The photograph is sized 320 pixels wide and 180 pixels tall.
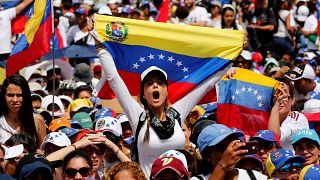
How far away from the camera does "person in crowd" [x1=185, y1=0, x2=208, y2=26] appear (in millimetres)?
21212

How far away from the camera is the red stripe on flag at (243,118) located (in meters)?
11.9

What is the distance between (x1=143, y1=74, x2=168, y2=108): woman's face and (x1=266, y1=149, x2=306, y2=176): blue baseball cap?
1.09 meters

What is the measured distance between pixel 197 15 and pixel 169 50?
34.7ft

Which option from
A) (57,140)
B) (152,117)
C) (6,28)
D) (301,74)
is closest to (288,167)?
(152,117)

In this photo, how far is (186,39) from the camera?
451 inches

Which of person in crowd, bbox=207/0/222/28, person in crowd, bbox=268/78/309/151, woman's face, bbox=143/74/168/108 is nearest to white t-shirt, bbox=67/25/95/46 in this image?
person in crowd, bbox=207/0/222/28

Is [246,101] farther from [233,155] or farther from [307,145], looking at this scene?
[233,155]

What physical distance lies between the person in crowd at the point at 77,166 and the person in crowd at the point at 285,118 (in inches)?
108

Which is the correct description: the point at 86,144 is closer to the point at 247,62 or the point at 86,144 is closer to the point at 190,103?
the point at 190,103

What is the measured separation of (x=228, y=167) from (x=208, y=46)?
329cm

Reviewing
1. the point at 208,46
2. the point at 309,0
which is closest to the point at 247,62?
the point at 208,46

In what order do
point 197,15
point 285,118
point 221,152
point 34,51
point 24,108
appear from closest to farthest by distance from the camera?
1. point 221,152
2. point 24,108
3. point 285,118
4. point 34,51
5. point 197,15

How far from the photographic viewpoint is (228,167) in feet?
26.9

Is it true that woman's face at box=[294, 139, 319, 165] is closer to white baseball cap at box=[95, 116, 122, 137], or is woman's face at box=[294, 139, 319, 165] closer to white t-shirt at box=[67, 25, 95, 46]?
white baseball cap at box=[95, 116, 122, 137]
